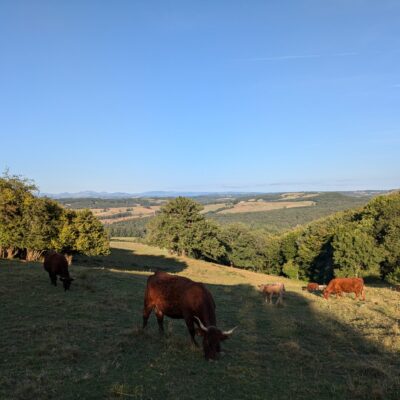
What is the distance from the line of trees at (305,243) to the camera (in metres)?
57.6

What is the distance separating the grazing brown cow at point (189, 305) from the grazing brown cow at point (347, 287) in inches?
754

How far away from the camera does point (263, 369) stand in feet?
33.8

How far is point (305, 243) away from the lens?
79.2 meters

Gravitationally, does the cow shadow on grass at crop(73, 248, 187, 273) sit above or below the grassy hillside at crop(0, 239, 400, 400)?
below

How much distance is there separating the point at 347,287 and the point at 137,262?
3958cm

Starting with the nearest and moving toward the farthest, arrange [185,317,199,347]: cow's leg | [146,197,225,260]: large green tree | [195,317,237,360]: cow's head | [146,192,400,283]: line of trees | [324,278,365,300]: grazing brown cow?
[195,317,237,360]: cow's head → [185,317,199,347]: cow's leg → [324,278,365,300]: grazing brown cow → [146,192,400,283]: line of trees → [146,197,225,260]: large green tree

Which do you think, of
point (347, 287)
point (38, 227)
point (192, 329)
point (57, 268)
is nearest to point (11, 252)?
point (38, 227)

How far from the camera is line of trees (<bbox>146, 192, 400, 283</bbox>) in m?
57.6

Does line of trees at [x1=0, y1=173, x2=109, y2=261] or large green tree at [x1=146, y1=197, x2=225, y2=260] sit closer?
line of trees at [x1=0, y1=173, x2=109, y2=261]

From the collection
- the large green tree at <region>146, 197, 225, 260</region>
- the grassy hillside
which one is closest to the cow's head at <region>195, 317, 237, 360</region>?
the grassy hillside

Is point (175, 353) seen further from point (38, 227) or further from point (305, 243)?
point (305, 243)

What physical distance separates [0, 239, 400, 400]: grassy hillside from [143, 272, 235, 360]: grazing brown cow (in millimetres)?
590

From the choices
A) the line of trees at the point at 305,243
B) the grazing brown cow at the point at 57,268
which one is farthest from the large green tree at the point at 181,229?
the grazing brown cow at the point at 57,268

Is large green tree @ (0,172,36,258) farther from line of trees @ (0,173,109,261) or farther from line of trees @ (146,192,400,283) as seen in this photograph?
line of trees @ (146,192,400,283)
